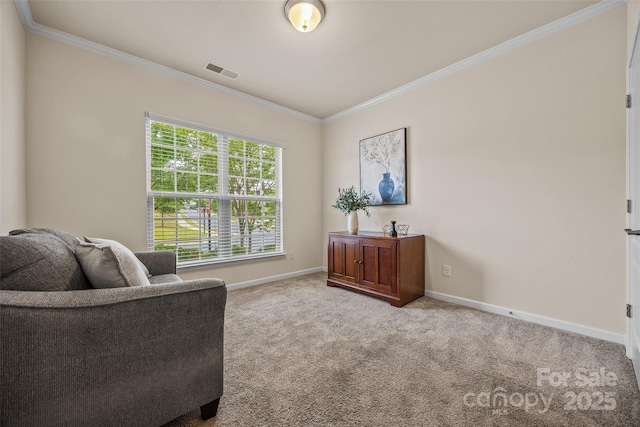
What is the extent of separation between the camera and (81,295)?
1.01 m

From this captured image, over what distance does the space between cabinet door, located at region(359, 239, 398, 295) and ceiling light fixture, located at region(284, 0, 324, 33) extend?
2166 millimetres

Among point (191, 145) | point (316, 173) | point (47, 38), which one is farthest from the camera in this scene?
point (316, 173)

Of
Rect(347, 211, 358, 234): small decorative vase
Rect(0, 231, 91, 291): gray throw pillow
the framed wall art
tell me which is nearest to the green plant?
Rect(347, 211, 358, 234): small decorative vase

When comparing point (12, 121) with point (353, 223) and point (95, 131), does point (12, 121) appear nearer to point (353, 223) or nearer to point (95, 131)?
point (95, 131)

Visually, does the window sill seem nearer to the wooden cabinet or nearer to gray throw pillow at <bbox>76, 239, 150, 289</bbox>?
the wooden cabinet

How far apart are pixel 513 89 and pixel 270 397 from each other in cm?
322

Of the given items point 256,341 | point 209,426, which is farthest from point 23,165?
point 209,426

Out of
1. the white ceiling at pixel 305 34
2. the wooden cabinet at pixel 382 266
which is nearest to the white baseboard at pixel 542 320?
the wooden cabinet at pixel 382 266

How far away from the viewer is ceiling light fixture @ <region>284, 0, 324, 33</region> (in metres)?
2.01

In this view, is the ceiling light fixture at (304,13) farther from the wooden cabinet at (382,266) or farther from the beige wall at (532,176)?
the wooden cabinet at (382,266)

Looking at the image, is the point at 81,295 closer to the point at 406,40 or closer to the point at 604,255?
the point at 406,40

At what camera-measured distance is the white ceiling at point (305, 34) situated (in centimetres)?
211

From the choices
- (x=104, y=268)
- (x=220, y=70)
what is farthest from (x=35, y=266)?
(x=220, y=70)

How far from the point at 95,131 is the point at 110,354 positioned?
246 cm
